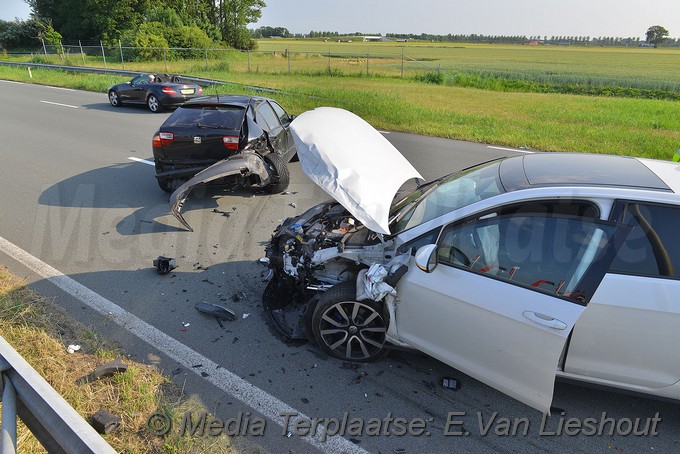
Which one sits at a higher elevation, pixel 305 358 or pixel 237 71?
pixel 237 71

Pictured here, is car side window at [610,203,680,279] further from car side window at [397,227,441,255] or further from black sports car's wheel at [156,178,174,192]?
black sports car's wheel at [156,178,174,192]

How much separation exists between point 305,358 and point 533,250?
1.99 m

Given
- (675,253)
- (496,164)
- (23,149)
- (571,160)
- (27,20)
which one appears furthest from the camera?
(27,20)

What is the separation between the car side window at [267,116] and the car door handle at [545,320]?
596 centimetres

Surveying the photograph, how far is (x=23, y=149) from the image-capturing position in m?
10.8

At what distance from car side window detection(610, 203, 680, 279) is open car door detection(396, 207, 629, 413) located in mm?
116

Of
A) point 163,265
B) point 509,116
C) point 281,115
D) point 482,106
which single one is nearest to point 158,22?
point 482,106

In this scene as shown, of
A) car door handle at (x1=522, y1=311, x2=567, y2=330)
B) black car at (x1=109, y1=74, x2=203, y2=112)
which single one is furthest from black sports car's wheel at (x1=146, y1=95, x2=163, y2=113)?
car door handle at (x1=522, y1=311, x2=567, y2=330)

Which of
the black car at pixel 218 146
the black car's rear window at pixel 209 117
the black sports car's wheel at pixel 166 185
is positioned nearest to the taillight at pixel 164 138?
the black car at pixel 218 146

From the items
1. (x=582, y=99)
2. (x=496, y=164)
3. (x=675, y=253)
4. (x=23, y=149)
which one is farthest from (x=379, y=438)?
(x=582, y=99)

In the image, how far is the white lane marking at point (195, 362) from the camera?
3.00 m

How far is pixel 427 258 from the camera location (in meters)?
3.08

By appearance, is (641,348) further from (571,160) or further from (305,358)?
(305,358)

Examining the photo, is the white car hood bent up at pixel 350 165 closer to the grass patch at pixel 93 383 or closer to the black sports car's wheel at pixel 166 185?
the grass patch at pixel 93 383
